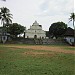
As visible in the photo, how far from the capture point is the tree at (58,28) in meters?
82.2

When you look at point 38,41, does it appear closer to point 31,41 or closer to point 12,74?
point 31,41

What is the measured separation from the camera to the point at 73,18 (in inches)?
2517

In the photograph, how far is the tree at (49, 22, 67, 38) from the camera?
8225 cm

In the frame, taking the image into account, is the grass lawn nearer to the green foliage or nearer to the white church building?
the green foliage

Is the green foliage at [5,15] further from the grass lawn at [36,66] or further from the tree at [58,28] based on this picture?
the grass lawn at [36,66]

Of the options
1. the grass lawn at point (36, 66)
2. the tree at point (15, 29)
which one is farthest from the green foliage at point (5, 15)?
the grass lawn at point (36, 66)

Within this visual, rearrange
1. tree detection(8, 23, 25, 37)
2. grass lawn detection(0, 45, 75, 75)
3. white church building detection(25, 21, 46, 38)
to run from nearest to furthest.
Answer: grass lawn detection(0, 45, 75, 75) → tree detection(8, 23, 25, 37) → white church building detection(25, 21, 46, 38)

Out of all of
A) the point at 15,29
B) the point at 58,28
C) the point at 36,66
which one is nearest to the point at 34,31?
the point at 15,29

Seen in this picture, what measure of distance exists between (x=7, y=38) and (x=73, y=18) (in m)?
21.9

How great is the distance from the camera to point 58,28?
8294 cm

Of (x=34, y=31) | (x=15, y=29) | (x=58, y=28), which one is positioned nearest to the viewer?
(x=15, y=29)

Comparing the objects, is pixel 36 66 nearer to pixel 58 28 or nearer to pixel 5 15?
pixel 5 15

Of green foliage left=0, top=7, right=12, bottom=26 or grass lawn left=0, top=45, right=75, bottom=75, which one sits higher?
green foliage left=0, top=7, right=12, bottom=26

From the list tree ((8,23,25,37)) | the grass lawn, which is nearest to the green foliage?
tree ((8,23,25,37))
